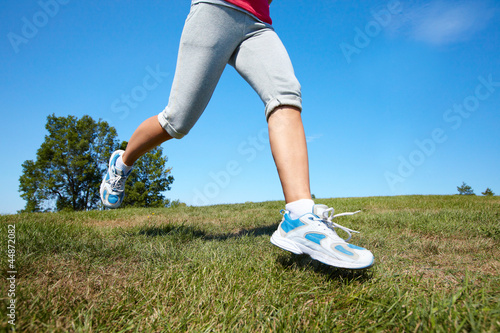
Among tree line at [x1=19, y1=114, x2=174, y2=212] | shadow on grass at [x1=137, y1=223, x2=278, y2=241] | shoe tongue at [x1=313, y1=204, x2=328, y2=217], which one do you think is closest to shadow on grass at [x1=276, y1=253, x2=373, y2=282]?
shoe tongue at [x1=313, y1=204, x2=328, y2=217]

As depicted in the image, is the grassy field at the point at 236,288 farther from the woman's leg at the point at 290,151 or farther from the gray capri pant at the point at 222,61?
the gray capri pant at the point at 222,61

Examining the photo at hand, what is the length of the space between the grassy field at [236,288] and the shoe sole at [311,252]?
0.09 m

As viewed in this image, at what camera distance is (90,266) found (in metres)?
1.73

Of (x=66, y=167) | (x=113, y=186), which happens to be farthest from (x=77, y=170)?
(x=113, y=186)

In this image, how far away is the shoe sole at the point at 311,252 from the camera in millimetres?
1540

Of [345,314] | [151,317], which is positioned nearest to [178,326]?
[151,317]

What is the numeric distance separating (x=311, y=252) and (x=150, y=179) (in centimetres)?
2578

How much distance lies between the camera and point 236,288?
1429 mm

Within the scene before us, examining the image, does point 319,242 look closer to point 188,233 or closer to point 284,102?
point 284,102

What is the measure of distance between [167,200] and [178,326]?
26632mm

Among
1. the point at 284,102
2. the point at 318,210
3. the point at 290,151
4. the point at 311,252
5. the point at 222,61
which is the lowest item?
the point at 311,252

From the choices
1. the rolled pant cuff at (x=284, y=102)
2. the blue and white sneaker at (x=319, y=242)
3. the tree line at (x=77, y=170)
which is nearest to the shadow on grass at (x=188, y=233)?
the blue and white sneaker at (x=319, y=242)

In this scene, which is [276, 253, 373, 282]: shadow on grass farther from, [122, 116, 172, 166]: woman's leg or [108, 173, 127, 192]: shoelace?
[108, 173, 127, 192]: shoelace

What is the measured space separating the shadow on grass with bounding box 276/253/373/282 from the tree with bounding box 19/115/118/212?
2537 centimetres
